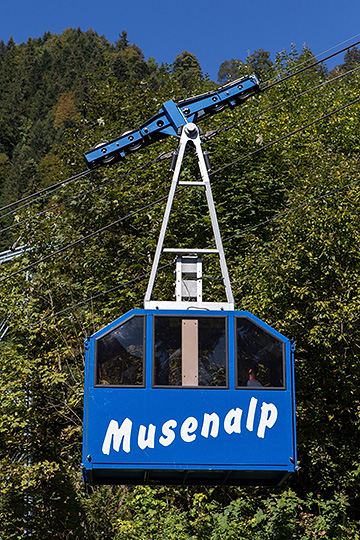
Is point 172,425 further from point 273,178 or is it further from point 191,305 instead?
point 273,178

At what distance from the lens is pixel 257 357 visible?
9195 mm

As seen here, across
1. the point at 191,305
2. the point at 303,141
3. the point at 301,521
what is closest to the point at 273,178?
the point at 303,141

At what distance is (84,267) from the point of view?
70.6ft

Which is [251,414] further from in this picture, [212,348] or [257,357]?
[212,348]

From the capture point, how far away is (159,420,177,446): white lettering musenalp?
346 inches

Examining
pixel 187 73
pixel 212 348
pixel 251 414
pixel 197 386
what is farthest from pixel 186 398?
pixel 187 73

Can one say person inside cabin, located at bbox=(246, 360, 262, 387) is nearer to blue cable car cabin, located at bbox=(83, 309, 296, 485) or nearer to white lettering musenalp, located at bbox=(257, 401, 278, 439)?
blue cable car cabin, located at bbox=(83, 309, 296, 485)

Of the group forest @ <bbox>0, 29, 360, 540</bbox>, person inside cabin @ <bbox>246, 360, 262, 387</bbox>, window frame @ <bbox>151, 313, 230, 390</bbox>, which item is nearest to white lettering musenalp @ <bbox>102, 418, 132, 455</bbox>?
window frame @ <bbox>151, 313, 230, 390</bbox>

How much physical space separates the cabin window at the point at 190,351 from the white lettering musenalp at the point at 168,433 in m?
0.43

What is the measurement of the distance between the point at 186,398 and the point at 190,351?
1.73ft

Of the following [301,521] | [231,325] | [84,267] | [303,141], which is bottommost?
[301,521]

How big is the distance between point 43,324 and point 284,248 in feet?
18.8

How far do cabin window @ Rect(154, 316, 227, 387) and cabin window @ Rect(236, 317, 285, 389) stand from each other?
0.18 metres

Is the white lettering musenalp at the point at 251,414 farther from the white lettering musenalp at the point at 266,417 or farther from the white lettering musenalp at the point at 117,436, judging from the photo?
the white lettering musenalp at the point at 117,436
